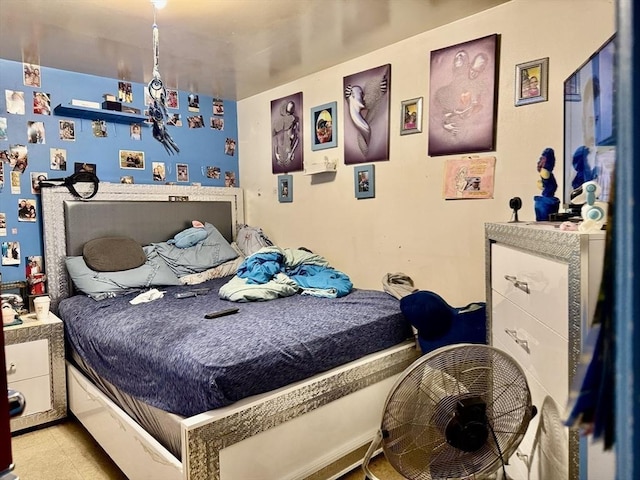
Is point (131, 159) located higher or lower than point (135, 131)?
lower

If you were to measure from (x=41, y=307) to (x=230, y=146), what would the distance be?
219 cm

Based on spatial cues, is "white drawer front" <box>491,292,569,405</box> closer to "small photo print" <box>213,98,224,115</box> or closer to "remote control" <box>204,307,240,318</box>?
"remote control" <box>204,307,240,318</box>

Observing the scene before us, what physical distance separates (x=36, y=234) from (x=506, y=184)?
3.21m

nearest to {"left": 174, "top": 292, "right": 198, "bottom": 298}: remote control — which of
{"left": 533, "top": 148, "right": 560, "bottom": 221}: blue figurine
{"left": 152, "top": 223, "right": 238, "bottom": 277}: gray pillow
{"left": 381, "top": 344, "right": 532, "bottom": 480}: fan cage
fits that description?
{"left": 152, "top": 223, "right": 238, "bottom": 277}: gray pillow

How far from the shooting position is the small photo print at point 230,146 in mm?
4036

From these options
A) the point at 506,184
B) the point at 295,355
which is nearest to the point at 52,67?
the point at 295,355

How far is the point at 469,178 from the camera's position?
94.4 inches

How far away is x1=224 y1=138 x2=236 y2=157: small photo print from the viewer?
159 inches

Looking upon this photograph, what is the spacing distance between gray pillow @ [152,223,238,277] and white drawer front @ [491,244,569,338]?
92.5 inches

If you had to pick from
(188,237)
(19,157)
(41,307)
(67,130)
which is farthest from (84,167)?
(41,307)

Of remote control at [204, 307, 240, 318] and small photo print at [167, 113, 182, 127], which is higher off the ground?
small photo print at [167, 113, 182, 127]

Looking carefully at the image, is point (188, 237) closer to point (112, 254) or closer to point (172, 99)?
point (112, 254)

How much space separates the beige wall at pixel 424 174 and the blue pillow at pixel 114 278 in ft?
3.79

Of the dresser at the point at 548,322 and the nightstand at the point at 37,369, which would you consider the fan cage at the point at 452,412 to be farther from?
the nightstand at the point at 37,369
